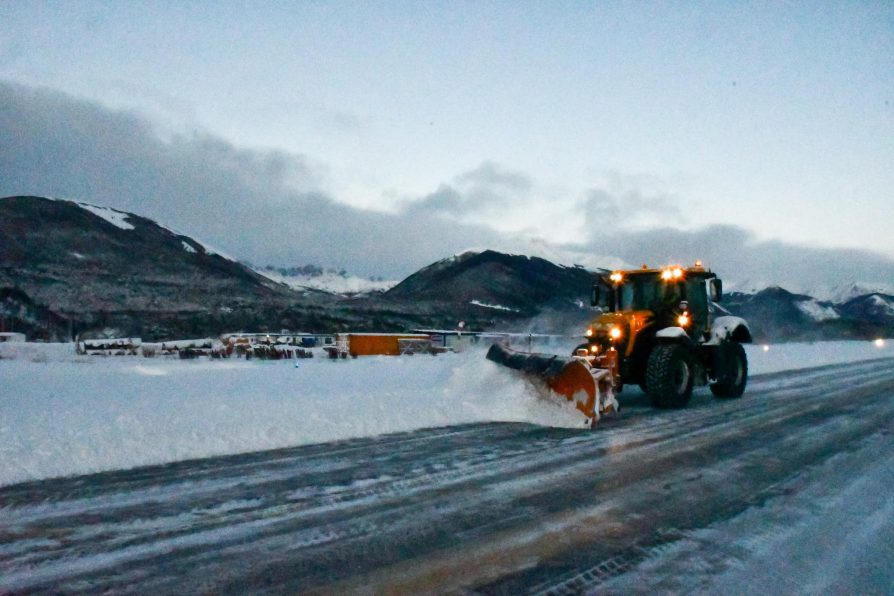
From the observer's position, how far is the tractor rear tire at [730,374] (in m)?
12.9

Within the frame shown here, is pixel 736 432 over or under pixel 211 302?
under

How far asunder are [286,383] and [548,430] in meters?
6.31

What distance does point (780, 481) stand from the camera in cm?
600

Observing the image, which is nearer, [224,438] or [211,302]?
[224,438]

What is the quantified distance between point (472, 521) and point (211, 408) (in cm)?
550

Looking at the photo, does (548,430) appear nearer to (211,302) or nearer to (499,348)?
(499,348)

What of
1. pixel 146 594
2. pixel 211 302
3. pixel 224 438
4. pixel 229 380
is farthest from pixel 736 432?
pixel 211 302

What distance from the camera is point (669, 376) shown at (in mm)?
10961

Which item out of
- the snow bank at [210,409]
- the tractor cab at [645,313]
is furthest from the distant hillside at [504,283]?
the snow bank at [210,409]

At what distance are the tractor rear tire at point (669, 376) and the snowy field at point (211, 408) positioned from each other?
2388mm

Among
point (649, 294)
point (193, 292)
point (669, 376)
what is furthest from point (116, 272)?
point (669, 376)

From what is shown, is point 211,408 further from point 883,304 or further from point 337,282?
point 883,304

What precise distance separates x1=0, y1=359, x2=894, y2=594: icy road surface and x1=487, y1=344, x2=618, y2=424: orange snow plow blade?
1.39 meters

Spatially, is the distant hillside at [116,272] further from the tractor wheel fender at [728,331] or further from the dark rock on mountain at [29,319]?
the tractor wheel fender at [728,331]
